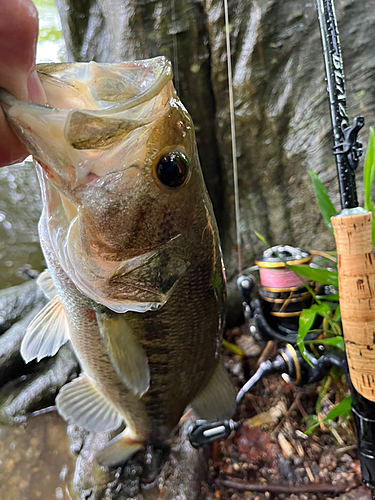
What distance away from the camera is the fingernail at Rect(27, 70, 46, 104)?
334 millimetres

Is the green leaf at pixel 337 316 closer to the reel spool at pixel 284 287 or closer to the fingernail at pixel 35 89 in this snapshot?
the reel spool at pixel 284 287

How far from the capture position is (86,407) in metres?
0.81

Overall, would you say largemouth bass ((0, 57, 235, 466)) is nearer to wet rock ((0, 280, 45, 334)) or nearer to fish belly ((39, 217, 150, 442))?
fish belly ((39, 217, 150, 442))

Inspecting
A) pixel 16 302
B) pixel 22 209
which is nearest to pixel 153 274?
pixel 16 302

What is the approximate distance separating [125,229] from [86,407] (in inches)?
23.1

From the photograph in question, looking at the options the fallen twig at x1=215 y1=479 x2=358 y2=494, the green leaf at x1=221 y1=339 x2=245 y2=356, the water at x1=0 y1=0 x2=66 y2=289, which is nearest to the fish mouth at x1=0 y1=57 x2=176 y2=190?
the fallen twig at x1=215 y1=479 x2=358 y2=494

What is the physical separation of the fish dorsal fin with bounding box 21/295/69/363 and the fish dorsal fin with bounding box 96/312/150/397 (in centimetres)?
16

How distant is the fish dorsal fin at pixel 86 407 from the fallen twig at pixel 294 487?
1.65 ft

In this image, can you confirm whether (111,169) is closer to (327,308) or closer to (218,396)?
(218,396)

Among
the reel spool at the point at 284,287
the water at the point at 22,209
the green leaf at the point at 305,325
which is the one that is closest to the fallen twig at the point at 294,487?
the green leaf at the point at 305,325

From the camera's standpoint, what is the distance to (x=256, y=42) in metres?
1.48

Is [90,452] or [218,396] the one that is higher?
[218,396]

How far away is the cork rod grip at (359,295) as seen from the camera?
75 cm

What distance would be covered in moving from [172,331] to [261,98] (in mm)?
1341
